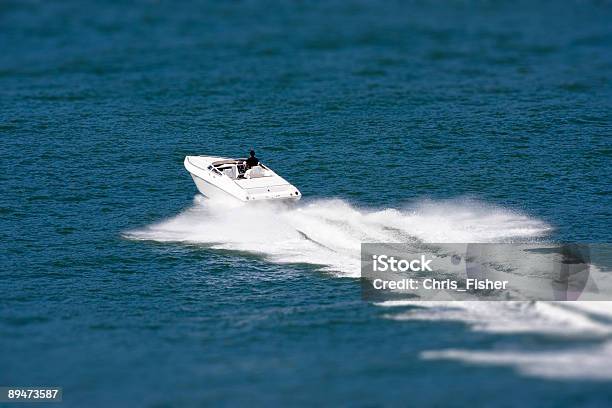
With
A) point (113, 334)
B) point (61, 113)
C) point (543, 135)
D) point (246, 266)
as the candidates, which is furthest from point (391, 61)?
point (113, 334)

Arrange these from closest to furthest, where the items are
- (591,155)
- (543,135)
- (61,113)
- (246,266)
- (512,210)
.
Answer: (246,266) < (512,210) < (591,155) < (543,135) < (61,113)

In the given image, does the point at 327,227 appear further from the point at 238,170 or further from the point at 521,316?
the point at 521,316

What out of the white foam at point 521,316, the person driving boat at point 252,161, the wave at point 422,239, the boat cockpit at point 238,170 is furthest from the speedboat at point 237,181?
the white foam at point 521,316

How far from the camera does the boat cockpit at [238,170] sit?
57.2 meters

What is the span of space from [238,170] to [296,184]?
5.60 metres

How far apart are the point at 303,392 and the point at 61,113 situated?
154 ft

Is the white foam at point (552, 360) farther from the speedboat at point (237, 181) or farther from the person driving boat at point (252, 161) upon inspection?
the person driving boat at point (252, 161)

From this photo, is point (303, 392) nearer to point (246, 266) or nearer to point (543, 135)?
point (246, 266)

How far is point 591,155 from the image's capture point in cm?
6744

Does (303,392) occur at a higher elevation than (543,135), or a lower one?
lower

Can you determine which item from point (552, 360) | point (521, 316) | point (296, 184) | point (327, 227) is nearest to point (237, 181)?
point (327, 227)

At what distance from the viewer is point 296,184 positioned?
206ft

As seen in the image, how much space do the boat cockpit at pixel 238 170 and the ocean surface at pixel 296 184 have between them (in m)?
2.10

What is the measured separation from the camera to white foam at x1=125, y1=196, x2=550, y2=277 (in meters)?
51.7
